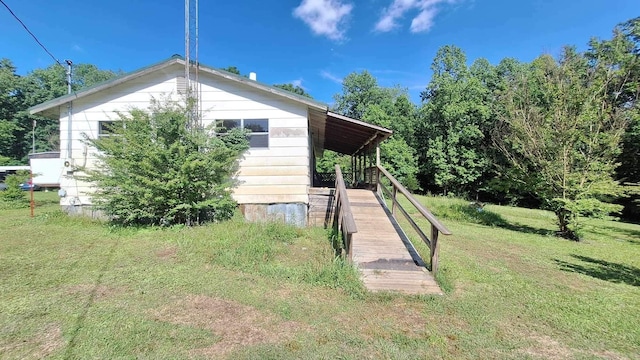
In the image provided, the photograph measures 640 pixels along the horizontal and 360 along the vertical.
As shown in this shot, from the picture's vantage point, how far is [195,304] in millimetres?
3844

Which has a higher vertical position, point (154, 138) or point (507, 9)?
point (507, 9)

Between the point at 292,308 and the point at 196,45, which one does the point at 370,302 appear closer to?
the point at 292,308

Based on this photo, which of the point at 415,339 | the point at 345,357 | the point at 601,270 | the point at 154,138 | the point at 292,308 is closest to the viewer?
the point at 345,357

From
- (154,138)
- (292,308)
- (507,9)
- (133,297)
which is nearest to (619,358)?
(292,308)

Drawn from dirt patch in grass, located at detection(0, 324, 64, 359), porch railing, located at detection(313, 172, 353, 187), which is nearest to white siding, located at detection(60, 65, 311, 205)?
dirt patch in grass, located at detection(0, 324, 64, 359)

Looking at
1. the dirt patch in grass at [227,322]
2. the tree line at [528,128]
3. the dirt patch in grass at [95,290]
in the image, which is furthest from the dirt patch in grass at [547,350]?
the tree line at [528,128]

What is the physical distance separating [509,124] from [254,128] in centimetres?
1139

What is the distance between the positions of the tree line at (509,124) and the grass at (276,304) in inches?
176

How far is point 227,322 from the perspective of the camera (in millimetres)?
3455

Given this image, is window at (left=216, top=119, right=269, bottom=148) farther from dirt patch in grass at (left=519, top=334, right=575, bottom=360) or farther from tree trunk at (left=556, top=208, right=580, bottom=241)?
tree trunk at (left=556, top=208, right=580, bottom=241)

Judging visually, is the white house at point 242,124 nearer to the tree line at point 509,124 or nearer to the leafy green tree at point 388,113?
the tree line at point 509,124

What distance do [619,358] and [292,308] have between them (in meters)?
3.22

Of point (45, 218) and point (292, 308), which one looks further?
point (45, 218)

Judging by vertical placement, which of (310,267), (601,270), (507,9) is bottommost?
(601,270)
